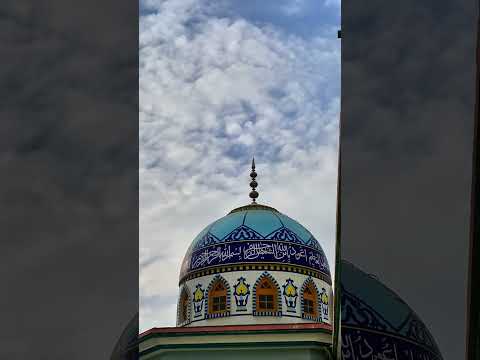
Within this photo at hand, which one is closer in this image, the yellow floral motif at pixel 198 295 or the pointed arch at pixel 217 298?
the pointed arch at pixel 217 298

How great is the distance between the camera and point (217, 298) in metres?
10.5

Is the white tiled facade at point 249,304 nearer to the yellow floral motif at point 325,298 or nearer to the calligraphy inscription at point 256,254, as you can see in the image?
the yellow floral motif at point 325,298

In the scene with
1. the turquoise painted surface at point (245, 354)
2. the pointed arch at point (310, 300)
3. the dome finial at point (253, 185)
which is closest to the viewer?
the turquoise painted surface at point (245, 354)

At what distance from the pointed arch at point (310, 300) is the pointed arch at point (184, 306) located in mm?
1631

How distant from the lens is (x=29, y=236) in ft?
4.24

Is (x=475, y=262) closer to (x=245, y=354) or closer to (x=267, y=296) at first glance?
(x=245, y=354)

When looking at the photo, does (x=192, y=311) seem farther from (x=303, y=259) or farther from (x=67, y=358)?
(x=67, y=358)

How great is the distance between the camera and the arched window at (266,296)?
34.1ft

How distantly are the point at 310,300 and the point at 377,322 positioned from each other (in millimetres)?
8905

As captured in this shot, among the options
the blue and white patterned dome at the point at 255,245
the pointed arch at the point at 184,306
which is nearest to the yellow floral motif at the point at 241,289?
the blue and white patterned dome at the point at 255,245

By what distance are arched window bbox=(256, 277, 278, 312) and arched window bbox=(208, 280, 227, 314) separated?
46cm

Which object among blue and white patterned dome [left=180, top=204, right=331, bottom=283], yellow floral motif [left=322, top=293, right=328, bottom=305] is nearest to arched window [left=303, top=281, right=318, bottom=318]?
yellow floral motif [left=322, top=293, right=328, bottom=305]

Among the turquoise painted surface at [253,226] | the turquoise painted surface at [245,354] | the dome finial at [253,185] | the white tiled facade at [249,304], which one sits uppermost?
the dome finial at [253,185]

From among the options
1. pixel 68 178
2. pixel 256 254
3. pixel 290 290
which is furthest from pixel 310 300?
pixel 68 178
